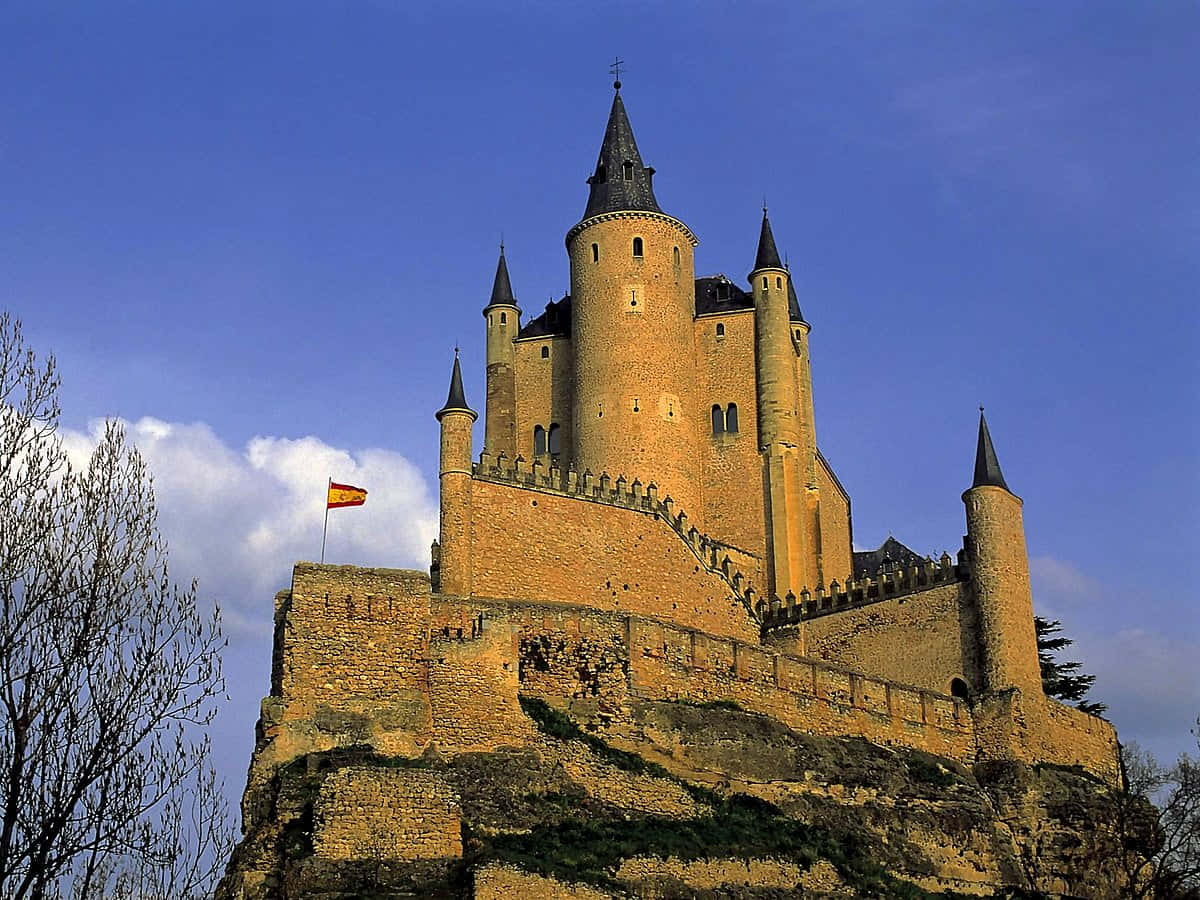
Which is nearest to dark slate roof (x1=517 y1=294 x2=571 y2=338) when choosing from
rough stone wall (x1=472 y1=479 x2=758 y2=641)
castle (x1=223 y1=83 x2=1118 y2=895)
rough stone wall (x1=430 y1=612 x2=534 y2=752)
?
castle (x1=223 y1=83 x2=1118 y2=895)

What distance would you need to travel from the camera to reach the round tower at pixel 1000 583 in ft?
164

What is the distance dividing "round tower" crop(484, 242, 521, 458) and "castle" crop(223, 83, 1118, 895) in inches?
3.5

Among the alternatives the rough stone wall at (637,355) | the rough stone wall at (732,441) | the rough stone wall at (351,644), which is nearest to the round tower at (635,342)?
the rough stone wall at (637,355)

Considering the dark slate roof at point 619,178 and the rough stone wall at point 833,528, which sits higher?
the dark slate roof at point 619,178

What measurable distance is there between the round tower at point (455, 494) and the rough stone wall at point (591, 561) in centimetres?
56

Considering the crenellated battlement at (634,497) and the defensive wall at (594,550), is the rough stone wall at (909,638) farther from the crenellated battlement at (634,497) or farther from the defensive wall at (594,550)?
the crenellated battlement at (634,497)

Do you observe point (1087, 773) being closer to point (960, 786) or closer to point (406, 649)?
point (960, 786)

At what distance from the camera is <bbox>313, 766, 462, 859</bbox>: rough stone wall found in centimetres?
3306

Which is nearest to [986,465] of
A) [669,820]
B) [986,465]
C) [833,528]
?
[986,465]

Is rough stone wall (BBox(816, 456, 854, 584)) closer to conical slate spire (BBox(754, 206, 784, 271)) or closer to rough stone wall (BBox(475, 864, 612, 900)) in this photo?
conical slate spire (BBox(754, 206, 784, 271))

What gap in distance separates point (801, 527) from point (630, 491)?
8767 mm

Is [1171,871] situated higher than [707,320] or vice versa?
[707,320]

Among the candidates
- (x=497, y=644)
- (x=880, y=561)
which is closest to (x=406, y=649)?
(x=497, y=644)

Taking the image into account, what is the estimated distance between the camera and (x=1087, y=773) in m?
49.8
